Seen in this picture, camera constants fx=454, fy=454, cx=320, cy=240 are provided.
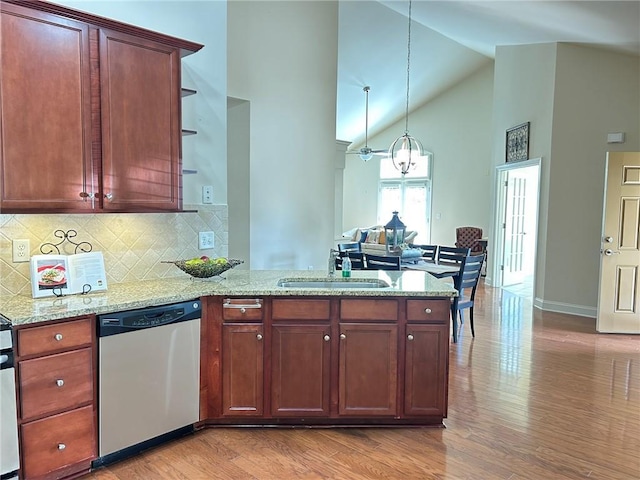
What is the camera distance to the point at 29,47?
7.21ft

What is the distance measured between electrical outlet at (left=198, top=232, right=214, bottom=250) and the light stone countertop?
245 mm

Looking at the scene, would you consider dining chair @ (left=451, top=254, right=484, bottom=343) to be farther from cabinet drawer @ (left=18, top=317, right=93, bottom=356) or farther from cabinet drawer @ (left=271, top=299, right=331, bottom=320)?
cabinet drawer @ (left=18, top=317, right=93, bottom=356)

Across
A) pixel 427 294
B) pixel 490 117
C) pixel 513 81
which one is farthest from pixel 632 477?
pixel 490 117

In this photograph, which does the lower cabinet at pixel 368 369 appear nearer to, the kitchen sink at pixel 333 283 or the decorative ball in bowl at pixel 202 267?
the kitchen sink at pixel 333 283

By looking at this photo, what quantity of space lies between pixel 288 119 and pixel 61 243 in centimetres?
287

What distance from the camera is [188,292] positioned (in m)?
2.59

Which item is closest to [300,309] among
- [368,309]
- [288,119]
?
[368,309]

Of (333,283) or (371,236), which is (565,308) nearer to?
(333,283)

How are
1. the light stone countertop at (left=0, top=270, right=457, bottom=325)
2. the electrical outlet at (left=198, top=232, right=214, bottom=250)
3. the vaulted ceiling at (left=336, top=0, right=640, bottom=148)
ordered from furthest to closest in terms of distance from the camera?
the vaulted ceiling at (left=336, top=0, right=640, bottom=148), the electrical outlet at (left=198, top=232, right=214, bottom=250), the light stone countertop at (left=0, top=270, right=457, bottom=325)

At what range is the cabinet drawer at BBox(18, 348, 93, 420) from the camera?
202cm

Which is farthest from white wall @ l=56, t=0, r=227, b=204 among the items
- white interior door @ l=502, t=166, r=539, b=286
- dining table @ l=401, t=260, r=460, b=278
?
white interior door @ l=502, t=166, r=539, b=286

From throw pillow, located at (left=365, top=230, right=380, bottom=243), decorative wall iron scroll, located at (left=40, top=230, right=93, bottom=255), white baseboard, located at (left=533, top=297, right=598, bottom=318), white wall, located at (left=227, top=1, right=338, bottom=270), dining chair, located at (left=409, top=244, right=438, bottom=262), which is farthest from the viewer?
throw pillow, located at (left=365, top=230, right=380, bottom=243)

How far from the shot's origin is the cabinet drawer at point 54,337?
200cm

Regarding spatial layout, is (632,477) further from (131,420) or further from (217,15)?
(217,15)
